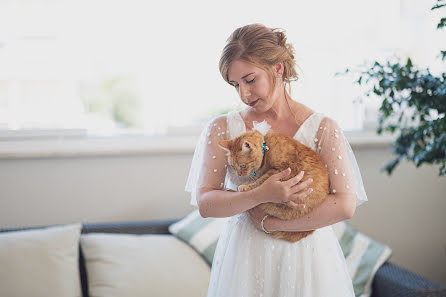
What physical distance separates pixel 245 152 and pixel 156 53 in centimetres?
149

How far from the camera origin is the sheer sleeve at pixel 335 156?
1161 mm

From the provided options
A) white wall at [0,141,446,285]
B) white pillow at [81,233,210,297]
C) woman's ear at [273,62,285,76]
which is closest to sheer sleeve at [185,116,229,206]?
woman's ear at [273,62,285,76]

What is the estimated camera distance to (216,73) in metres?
2.53

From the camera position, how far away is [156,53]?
96.4 inches

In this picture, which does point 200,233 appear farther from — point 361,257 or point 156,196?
point 361,257

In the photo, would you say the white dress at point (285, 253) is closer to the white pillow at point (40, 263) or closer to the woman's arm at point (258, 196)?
the woman's arm at point (258, 196)

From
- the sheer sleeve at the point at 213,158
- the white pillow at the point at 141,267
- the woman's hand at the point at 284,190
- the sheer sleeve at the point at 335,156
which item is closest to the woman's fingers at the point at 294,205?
the woman's hand at the point at 284,190

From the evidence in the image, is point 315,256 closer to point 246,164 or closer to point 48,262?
point 246,164

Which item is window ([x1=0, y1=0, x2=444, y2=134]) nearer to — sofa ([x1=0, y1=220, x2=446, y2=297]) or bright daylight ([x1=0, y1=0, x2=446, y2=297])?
bright daylight ([x1=0, y1=0, x2=446, y2=297])

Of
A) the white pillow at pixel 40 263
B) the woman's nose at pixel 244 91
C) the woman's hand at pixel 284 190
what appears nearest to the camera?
the woman's hand at pixel 284 190

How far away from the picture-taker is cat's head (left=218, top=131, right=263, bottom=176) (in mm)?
1113

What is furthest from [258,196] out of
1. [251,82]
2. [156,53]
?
[156,53]

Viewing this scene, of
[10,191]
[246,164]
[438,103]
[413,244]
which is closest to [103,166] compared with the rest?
[10,191]

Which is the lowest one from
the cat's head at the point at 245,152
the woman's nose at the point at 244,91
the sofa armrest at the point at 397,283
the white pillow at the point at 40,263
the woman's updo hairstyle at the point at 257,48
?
the sofa armrest at the point at 397,283
